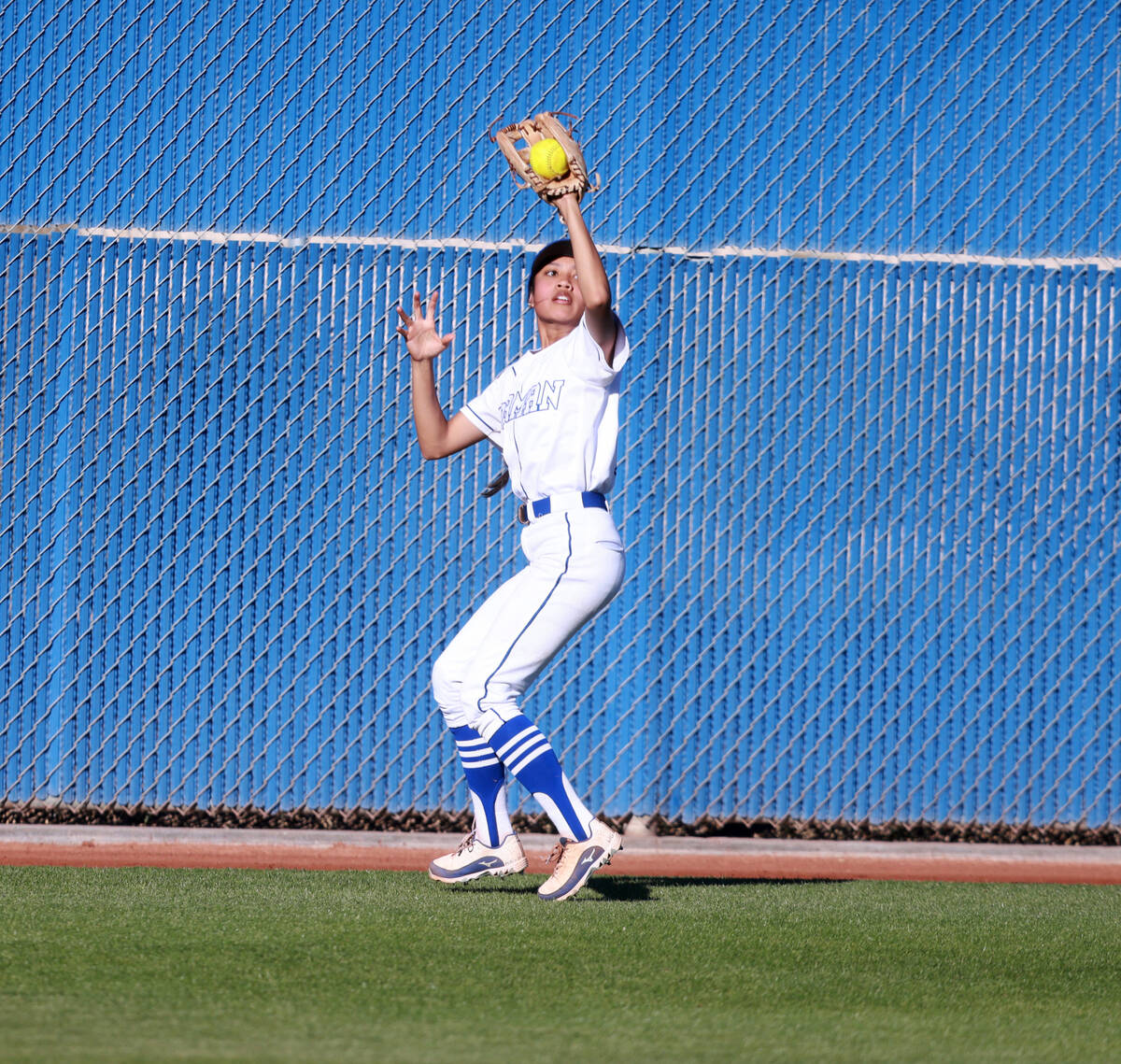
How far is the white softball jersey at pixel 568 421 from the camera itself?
3691 millimetres

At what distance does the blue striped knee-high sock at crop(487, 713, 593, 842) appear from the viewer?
361cm

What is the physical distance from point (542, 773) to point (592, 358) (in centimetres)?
108

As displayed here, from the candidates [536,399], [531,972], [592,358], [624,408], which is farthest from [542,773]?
[624,408]

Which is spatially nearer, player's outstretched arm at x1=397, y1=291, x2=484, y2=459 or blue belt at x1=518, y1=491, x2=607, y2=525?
blue belt at x1=518, y1=491, x2=607, y2=525

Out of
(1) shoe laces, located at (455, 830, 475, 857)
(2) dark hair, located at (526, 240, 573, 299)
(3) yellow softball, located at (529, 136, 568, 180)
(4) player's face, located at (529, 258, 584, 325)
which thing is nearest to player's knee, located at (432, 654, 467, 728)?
(1) shoe laces, located at (455, 830, 475, 857)

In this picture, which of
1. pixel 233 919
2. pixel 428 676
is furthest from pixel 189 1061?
pixel 428 676

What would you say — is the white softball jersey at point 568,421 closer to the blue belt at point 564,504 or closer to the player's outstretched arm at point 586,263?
the blue belt at point 564,504

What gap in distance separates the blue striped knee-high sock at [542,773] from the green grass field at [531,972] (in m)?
0.22

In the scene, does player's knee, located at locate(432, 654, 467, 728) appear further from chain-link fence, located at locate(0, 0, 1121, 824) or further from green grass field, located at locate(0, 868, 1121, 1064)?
chain-link fence, located at locate(0, 0, 1121, 824)

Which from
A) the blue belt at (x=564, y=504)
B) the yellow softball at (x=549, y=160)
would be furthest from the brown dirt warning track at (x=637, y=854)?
the yellow softball at (x=549, y=160)

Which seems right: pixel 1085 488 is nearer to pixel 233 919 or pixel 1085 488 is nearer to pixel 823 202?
pixel 823 202

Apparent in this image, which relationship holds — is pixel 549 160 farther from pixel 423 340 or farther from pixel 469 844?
pixel 469 844

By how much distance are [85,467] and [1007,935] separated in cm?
342

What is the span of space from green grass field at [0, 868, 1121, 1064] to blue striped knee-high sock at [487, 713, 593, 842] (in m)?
0.22
